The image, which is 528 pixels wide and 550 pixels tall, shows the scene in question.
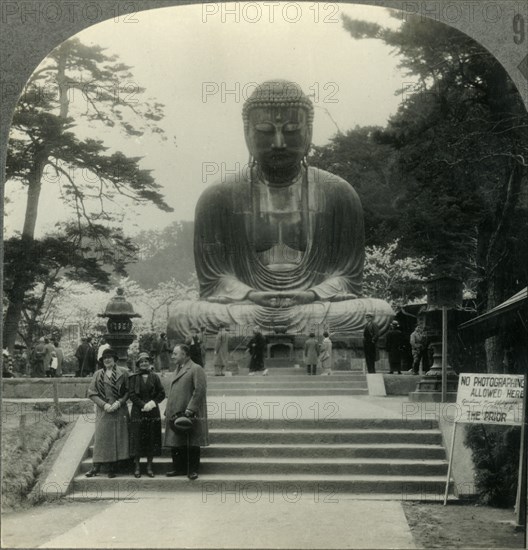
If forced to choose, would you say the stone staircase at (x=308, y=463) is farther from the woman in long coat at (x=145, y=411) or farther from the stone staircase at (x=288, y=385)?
the stone staircase at (x=288, y=385)

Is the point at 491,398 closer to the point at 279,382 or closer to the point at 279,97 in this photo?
the point at 279,382

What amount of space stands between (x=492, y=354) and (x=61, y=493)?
8.41 metres

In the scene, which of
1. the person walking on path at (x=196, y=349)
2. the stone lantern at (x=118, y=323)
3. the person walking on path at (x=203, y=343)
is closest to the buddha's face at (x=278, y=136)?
the person walking on path at (x=203, y=343)

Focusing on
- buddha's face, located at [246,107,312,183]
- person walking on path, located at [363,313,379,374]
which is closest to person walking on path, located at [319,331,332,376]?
person walking on path, located at [363,313,379,374]

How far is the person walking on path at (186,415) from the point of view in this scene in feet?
28.8

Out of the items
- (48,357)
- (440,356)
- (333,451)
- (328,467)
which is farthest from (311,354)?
(328,467)

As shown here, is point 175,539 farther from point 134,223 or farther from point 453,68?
point 134,223

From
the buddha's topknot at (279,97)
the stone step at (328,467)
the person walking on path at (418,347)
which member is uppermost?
the buddha's topknot at (279,97)

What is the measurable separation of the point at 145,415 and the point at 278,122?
997cm

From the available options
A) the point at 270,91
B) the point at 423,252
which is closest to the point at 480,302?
the point at 423,252

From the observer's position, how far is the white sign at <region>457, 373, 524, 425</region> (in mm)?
7695

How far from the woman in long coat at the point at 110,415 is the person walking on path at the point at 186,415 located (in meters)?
0.47

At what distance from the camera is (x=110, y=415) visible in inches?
354

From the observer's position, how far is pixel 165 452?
30.8 ft
